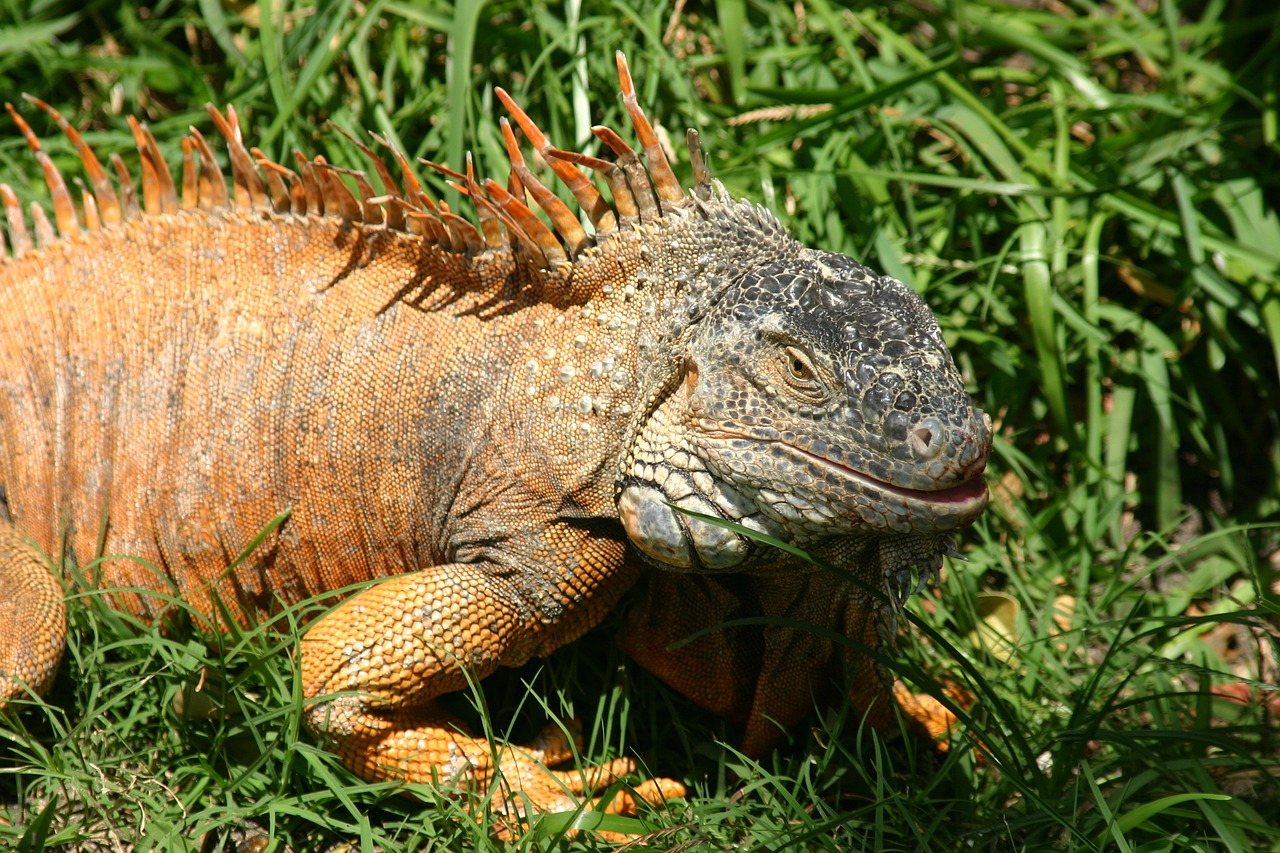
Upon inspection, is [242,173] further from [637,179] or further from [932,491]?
[932,491]

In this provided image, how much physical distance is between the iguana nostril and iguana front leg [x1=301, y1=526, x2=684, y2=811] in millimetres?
898

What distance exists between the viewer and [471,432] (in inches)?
122

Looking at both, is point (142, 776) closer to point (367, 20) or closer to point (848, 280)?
point (848, 280)

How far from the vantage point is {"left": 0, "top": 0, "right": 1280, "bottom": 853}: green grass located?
355 centimetres

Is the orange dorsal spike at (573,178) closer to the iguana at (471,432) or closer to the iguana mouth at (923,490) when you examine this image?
the iguana at (471,432)

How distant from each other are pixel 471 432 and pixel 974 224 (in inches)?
96.9

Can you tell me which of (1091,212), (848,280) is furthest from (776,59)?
(848,280)

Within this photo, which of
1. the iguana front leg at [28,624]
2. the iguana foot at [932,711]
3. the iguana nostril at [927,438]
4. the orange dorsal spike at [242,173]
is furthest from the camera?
the iguana foot at [932,711]

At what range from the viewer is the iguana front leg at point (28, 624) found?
313cm

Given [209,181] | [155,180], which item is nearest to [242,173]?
[209,181]

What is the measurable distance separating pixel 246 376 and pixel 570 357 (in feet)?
3.29

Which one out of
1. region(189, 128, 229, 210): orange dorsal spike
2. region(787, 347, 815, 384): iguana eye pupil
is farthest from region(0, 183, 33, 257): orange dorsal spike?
region(787, 347, 815, 384): iguana eye pupil

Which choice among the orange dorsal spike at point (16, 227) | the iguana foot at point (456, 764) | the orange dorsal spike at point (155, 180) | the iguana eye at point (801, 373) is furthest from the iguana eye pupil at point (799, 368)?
the orange dorsal spike at point (16, 227)

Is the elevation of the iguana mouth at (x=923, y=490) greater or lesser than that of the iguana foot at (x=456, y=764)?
greater
